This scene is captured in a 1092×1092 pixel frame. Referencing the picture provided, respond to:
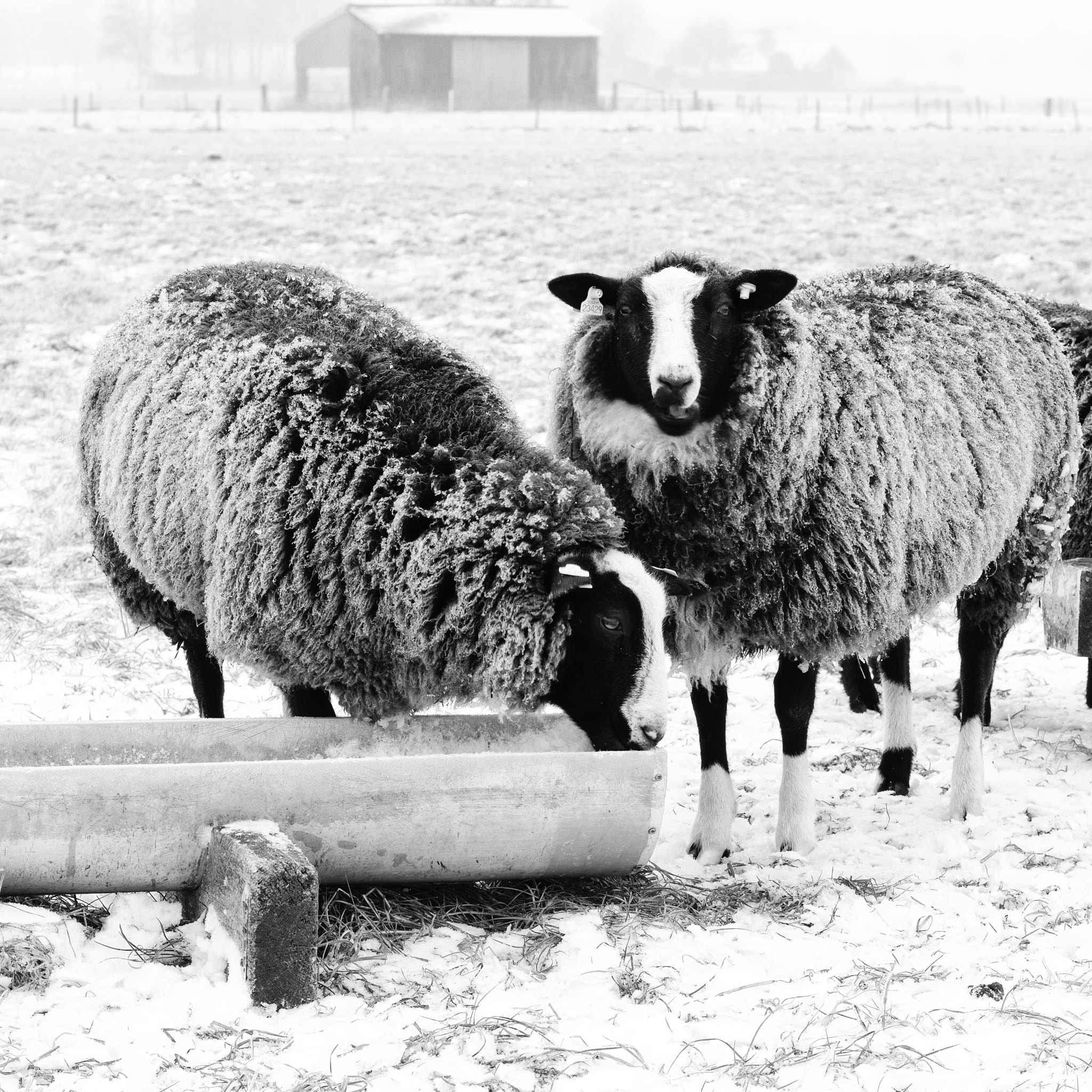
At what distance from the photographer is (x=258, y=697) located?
5664 millimetres

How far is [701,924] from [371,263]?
12.3 metres

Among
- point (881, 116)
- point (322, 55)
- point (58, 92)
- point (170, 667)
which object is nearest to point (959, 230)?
point (170, 667)

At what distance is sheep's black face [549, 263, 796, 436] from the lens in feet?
13.6

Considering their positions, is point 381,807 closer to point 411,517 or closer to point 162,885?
point 162,885

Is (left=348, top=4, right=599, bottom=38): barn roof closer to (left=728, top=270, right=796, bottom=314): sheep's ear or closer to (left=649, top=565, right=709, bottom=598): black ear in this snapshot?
(left=728, top=270, right=796, bottom=314): sheep's ear

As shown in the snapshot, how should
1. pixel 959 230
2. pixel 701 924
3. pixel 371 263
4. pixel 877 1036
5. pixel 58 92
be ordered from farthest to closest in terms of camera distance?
pixel 58 92
pixel 959 230
pixel 371 263
pixel 701 924
pixel 877 1036

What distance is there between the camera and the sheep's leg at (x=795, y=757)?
450 cm

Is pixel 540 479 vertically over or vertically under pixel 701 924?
over

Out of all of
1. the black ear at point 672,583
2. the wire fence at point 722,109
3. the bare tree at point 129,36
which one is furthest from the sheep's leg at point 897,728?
the bare tree at point 129,36

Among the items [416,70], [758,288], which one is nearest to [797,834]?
[758,288]

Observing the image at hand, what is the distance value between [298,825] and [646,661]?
1.01 meters

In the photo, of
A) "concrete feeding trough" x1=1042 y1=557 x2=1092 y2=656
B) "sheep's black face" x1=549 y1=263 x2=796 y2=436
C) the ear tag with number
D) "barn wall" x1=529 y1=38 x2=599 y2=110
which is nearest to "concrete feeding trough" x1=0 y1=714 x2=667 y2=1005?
"sheep's black face" x1=549 y1=263 x2=796 y2=436

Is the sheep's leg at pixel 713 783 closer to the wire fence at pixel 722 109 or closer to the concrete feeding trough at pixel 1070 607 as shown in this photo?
the concrete feeding trough at pixel 1070 607

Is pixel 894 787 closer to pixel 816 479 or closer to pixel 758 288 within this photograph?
pixel 816 479
